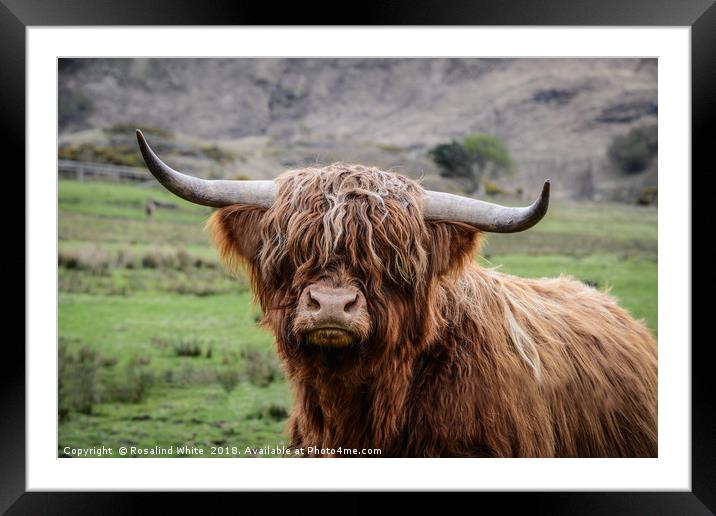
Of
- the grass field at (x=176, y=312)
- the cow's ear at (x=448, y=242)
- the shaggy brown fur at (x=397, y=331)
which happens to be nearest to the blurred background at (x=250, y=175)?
the grass field at (x=176, y=312)

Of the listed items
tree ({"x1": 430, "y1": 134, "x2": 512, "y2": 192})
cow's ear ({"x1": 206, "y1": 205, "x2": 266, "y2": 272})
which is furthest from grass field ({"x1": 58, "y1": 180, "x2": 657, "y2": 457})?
cow's ear ({"x1": 206, "y1": 205, "x2": 266, "y2": 272})

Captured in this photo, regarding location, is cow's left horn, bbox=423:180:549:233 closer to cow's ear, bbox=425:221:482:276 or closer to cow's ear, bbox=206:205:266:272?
cow's ear, bbox=425:221:482:276

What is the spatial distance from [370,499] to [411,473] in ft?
1.49

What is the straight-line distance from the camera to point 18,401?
3648mm

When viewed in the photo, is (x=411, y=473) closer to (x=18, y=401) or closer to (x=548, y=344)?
(x=548, y=344)

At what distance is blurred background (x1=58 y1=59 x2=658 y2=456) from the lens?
5207 millimetres

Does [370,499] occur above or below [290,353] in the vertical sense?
below

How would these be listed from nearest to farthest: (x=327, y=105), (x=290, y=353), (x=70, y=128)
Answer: (x=290, y=353) → (x=70, y=128) → (x=327, y=105)

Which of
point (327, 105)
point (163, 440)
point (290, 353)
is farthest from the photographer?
point (327, 105)
